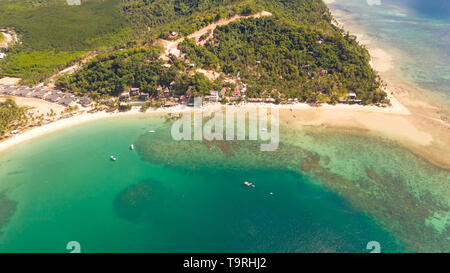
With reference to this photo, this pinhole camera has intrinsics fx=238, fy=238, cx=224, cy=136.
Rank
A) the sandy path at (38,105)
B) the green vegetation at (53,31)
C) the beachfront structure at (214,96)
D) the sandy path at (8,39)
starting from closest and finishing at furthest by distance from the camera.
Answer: the sandy path at (38,105)
the beachfront structure at (214,96)
the green vegetation at (53,31)
the sandy path at (8,39)

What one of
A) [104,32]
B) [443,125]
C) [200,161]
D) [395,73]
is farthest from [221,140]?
[104,32]

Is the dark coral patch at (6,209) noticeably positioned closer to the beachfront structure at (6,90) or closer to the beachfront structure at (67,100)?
the beachfront structure at (67,100)

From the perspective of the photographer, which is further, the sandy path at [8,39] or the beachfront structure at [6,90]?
the sandy path at [8,39]

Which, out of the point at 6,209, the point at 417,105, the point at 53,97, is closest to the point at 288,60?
the point at 417,105

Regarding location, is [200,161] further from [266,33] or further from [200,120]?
[266,33]

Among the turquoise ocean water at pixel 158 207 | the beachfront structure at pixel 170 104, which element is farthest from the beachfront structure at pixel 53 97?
the beachfront structure at pixel 170 104

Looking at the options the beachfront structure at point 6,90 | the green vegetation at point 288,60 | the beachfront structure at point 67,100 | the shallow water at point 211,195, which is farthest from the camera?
the green vegetation at point 288,60
